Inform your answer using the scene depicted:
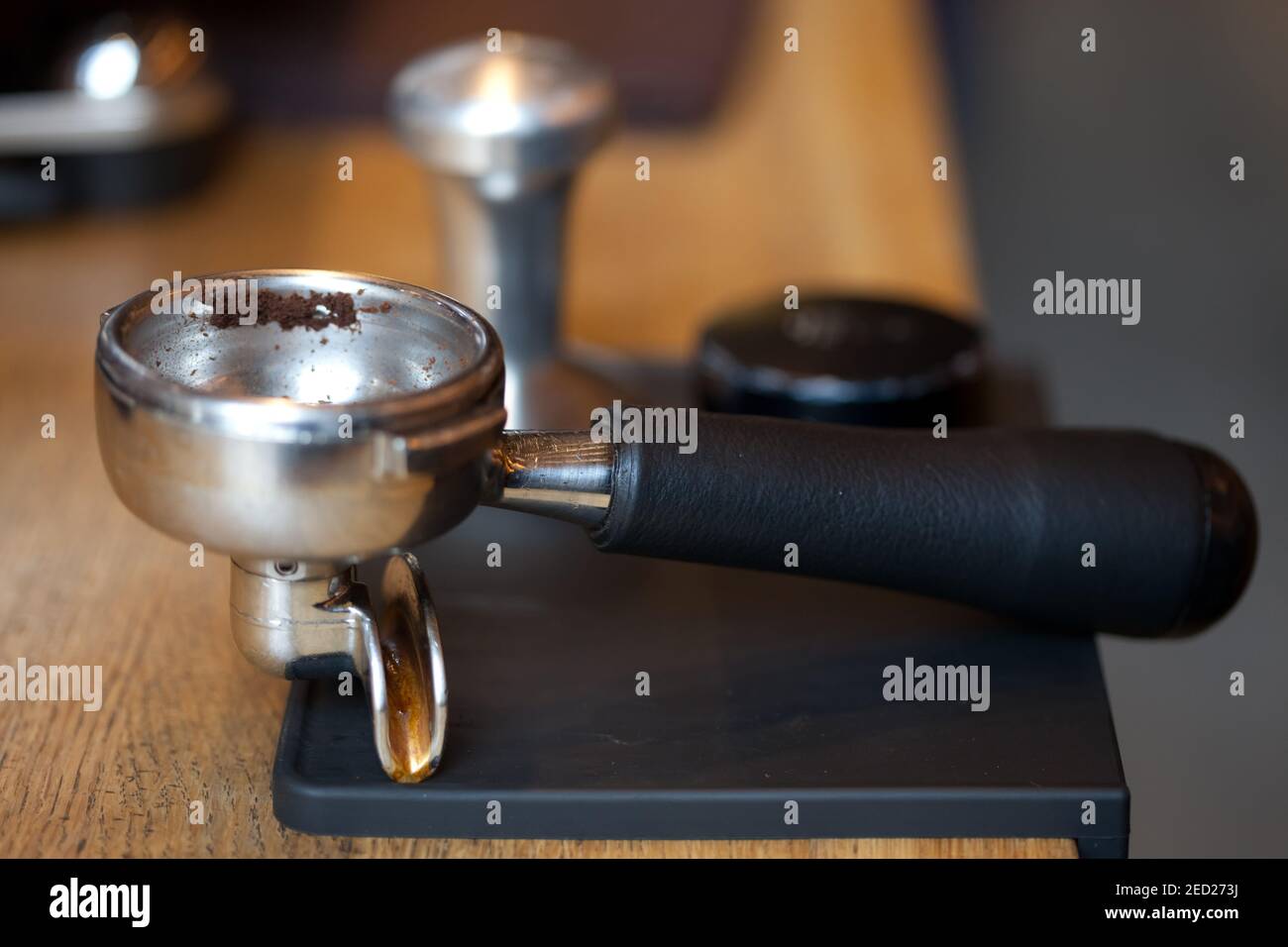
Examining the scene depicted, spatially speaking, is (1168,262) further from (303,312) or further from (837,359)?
(303,312)

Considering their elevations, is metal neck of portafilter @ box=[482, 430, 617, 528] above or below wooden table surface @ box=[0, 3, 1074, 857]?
above

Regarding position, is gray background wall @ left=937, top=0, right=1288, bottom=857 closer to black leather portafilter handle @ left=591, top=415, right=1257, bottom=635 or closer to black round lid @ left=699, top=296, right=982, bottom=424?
black round lid @ left=699, top=296, right=982, bottom=424

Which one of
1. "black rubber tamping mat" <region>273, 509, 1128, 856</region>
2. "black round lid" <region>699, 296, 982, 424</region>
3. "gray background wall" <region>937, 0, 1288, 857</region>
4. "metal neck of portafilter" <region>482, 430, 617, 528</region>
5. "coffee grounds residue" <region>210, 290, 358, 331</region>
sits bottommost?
"gray background wall" <region>937, 0, 1288, 857</region>

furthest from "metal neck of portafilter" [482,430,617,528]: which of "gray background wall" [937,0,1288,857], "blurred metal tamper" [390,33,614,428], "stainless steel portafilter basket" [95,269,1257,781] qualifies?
"gray background wall" [937,0,1288,857]

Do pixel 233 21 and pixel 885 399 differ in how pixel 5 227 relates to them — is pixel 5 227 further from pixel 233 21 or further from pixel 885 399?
pixel 885 399

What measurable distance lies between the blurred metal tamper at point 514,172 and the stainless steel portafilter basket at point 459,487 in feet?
0.61

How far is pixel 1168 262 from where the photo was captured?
5.97 ft

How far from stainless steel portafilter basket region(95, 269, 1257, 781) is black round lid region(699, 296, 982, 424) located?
0.13 metres

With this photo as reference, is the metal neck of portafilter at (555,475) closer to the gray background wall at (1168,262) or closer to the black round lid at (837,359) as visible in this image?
the black round lid at (837,359)

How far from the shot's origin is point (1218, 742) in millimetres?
1166

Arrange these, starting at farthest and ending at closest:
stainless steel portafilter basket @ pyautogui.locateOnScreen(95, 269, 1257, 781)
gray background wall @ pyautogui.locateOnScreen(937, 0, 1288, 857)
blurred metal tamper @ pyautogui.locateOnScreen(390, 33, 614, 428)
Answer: gray background wall @ pyautogui.locateOnScreen(937, 0, 1288, 857), blurred metal tamper @ pyautogui.locateOnScreen(390, 33, 614, 428), stainless steel portafilter basket @ pyautogui.locateOnScreen(95, 269, 1257, 781)

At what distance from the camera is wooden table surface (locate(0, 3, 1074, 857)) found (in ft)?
1.45

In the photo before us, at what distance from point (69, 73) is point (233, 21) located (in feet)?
0.65
